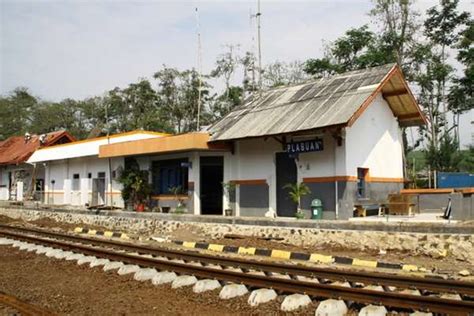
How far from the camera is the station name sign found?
61.2 feet

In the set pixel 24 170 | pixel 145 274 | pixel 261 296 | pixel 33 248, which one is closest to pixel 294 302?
pixel 261 296

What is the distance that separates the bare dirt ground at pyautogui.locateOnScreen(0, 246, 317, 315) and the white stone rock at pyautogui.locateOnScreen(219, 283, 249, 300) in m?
0.13

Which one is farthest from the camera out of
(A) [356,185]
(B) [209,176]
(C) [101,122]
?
(C) [101,122]

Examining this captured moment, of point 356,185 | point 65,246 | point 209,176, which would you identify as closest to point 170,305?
point 65,246

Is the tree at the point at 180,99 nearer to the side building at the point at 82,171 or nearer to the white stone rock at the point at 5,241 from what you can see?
the side building at the point at 82,171

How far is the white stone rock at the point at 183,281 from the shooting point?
30.0 feet

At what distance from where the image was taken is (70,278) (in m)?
10.2

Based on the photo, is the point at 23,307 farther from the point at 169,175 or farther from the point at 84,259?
the point at 169,175

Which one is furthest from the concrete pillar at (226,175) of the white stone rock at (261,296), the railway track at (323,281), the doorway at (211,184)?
the white stone rock at (261,296)

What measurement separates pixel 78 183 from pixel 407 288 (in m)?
28.7

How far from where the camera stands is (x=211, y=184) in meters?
24.0

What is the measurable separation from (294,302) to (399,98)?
15003mm

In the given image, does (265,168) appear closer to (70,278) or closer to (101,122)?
(70,278)

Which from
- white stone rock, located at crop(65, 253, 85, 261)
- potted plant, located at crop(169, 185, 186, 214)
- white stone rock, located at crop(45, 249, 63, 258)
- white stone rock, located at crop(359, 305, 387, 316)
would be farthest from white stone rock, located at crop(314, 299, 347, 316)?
potted plant, located at crop(169, 185, 186, 214)
